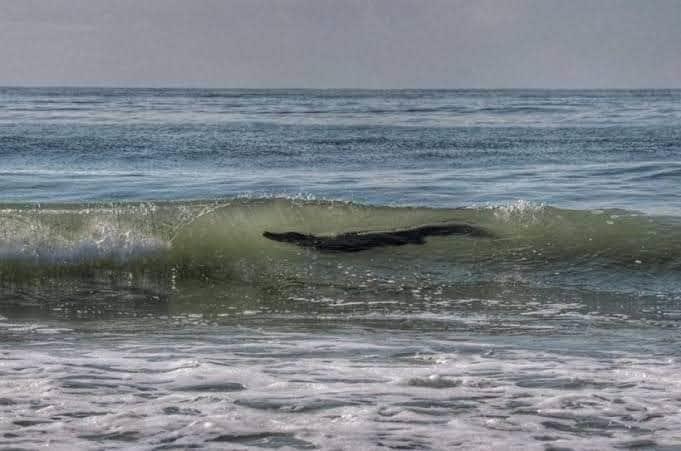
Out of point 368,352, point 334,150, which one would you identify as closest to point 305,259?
point 368,352

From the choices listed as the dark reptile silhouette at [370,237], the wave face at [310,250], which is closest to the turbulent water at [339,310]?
the wave face at [310,250]

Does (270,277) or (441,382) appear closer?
(441,382)

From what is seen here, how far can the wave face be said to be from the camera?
949 cm

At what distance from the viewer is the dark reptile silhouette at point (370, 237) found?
1022cm

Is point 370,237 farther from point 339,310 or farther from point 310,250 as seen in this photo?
point 339,310

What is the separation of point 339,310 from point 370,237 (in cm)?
267

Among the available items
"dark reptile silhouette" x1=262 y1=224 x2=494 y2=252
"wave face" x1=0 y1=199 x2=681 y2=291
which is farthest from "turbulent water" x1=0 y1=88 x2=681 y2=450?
"dark reptile silhouette" x1=262 y1=224 x2=494 y2=252

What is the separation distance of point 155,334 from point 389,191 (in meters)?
8.11

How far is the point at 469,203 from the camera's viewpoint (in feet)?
42.7

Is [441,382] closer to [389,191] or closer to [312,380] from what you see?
[312,380]

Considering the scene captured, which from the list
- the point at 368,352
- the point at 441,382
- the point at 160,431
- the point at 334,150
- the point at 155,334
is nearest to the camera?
the point at 160,431

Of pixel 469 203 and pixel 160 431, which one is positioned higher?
pixel 469 203

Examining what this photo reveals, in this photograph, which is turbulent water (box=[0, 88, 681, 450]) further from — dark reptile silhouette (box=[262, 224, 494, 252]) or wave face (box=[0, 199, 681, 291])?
dark reptile silhouette (box=[262, 224, 494, 252])

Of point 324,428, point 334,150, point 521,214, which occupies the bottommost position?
point 324,428
